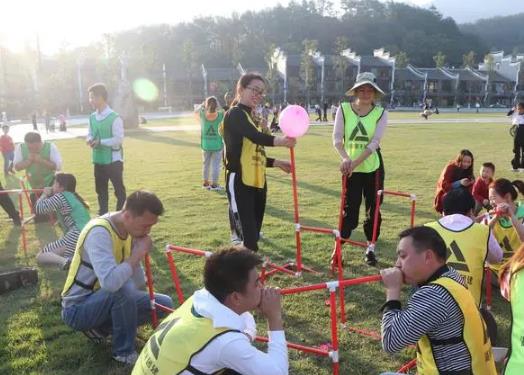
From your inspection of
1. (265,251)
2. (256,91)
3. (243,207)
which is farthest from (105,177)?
(256,91)

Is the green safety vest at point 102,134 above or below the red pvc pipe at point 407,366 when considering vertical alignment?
above

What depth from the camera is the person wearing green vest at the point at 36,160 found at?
770 centimetres

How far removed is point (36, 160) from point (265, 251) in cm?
423

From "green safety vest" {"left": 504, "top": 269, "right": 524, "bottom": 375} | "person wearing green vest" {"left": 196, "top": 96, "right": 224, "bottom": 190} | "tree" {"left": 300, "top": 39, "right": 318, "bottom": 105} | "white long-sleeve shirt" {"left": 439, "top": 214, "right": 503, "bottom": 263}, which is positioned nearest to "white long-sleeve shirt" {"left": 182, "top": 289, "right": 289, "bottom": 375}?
"green safety vest" {"left": 504, "top": 269, "right": 524, "bottom": 375}

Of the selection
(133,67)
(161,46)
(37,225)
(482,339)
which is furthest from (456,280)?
(161,46)

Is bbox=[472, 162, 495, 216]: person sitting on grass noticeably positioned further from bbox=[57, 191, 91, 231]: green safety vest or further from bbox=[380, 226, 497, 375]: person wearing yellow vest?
bbox=[57, 191, 91, 231]: green safety vest

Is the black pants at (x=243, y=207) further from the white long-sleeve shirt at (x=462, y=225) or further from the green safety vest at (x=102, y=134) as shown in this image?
the green safety vest at (x=102, y=134)

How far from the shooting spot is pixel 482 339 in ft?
8.29

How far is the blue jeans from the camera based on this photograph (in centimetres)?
372

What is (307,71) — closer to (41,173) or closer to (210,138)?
(210,138)

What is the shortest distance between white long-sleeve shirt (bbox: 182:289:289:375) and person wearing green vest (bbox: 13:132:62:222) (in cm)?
652

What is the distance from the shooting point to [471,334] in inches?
97.7

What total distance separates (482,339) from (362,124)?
11.9ft

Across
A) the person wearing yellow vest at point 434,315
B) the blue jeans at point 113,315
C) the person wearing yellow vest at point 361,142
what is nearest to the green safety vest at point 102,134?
the person wearing yellow vest at point 361,142
